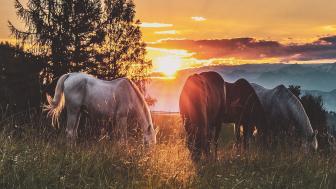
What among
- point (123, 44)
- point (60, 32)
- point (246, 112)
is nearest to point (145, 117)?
point (246, 112)

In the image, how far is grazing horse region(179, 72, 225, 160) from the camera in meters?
10.5

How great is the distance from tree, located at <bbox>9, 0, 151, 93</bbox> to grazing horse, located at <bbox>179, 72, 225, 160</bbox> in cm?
2542

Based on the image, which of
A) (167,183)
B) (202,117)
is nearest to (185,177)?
(167,183)

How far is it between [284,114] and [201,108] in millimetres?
4912

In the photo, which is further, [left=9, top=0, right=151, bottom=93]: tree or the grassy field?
[left=9, top=0, right=151, bottom=93]: tree

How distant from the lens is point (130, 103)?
44.8 ft

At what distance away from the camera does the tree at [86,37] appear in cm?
3691

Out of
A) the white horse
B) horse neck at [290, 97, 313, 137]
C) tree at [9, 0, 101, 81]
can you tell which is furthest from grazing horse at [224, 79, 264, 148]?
tree at [9, 0, 101, 81]

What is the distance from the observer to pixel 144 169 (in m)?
7.56

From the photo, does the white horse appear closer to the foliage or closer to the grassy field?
the grassy field

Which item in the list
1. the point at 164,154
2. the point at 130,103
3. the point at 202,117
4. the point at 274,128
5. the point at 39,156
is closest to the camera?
the point at 39,156

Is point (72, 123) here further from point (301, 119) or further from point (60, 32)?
point (60, 32)

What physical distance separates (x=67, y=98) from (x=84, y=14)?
2695 centimetres

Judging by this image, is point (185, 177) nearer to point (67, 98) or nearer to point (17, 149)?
point (17, 149)
